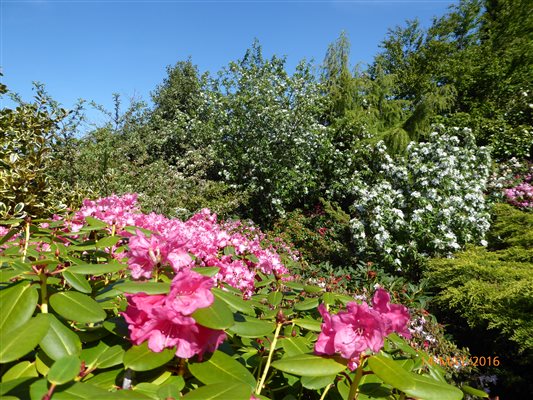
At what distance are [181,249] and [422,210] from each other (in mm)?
4464

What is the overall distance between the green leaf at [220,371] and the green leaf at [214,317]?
11cm

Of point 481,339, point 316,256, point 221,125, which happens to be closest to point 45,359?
point 481,339

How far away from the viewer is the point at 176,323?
0.68 metres

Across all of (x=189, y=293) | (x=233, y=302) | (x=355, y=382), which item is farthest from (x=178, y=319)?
(x=355, y=382)

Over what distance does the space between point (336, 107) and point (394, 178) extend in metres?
3.63

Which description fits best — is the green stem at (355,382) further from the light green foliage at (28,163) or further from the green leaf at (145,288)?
the light green foliage at (28,163)

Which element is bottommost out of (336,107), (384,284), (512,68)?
(384,284)

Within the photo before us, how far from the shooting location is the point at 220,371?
27.5 inches

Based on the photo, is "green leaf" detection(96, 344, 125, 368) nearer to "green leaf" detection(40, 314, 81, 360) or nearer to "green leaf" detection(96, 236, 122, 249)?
"green leaf" detection(40, 314, 81, 360)

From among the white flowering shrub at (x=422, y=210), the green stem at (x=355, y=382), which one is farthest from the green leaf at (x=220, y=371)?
the white flowering shrub at (x=422, y=210)

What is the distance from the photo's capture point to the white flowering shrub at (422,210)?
15.4 feet

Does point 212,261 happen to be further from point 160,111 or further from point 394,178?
point 160,111

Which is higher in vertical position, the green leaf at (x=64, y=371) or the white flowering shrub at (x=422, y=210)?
the white flowering shrub at (x=422, y=210)

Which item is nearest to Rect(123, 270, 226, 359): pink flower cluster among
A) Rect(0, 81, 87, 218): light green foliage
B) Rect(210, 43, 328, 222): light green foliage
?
Rect(0, 81, 87, 218): light green foliage
